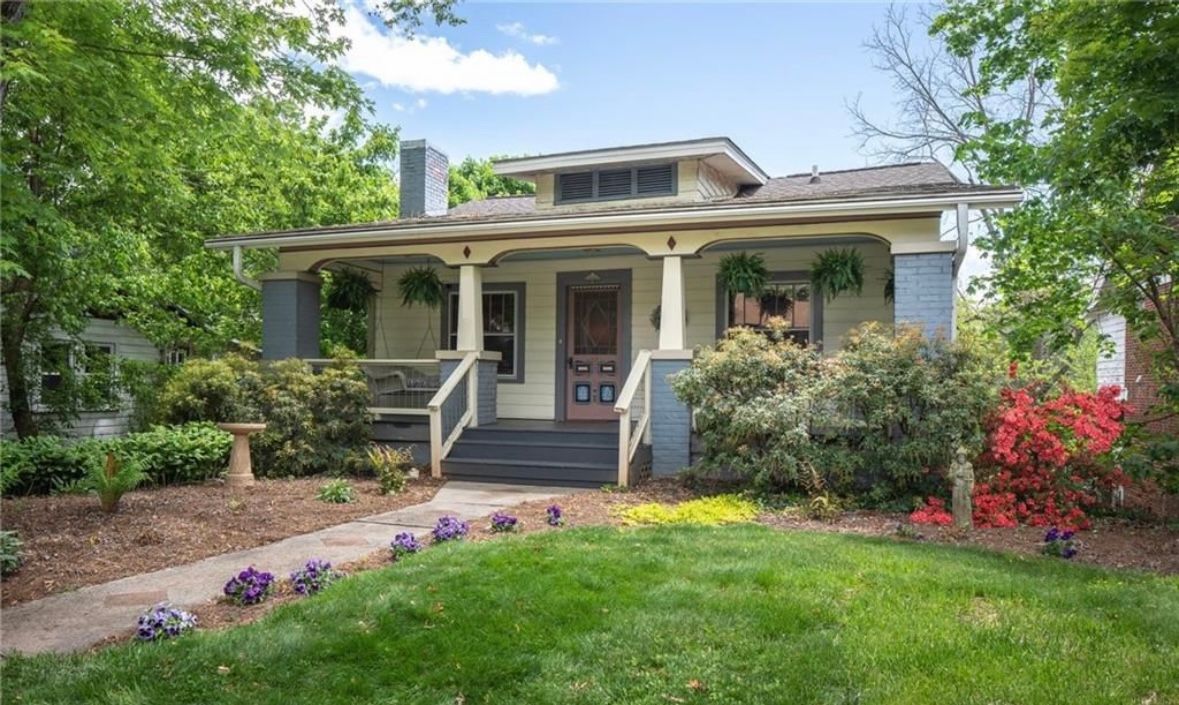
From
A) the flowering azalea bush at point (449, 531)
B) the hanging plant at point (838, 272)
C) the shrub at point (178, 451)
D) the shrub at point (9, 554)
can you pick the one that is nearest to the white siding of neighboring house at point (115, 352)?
the shrub at point (178, 451)

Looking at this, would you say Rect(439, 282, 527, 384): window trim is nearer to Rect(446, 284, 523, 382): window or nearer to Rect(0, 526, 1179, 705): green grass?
Rect(446, 284, 523, 382): window

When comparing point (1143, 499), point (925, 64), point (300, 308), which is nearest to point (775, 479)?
point (1143, 499)

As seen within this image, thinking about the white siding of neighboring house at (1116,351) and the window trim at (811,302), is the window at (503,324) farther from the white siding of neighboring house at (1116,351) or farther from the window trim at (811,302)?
the white siding of neighboring house at (1116,351)

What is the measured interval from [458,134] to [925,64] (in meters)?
11.1

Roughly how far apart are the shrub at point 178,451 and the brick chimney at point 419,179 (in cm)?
623

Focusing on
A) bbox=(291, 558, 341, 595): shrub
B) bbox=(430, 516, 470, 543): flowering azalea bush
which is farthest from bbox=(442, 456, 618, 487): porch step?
bbox=(291, 558, 341, 595): shrub

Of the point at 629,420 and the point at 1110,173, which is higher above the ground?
the point at 1110,173

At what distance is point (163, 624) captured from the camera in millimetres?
3670

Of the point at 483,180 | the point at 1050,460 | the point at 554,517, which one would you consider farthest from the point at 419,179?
the point at 483,180

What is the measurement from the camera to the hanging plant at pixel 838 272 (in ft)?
31.1

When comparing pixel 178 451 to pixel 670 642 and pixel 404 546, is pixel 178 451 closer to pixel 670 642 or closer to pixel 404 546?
pixel 404 546

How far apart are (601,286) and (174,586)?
797cm

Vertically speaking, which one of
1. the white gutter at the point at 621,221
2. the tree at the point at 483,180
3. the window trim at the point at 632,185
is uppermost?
the tree at the point at 483,180

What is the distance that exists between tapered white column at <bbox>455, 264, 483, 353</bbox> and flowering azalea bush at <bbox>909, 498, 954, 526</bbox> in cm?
592
